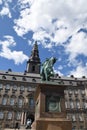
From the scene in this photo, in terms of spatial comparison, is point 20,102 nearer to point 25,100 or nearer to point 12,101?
point 25,100

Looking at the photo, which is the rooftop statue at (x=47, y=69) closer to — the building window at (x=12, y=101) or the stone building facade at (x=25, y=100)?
the stone building facade at (x=25, y=100)

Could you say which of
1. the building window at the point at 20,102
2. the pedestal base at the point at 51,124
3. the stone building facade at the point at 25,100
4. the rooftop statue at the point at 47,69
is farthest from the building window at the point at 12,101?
the pedestal base at the point at 51,124

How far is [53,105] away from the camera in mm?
9156

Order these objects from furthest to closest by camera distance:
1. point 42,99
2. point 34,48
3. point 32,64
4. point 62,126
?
point 34,48 < point 32,64 < point 42,99 < point 62,126

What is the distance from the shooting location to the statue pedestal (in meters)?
8.27

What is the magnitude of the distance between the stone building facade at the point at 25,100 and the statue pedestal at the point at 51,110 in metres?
32.7

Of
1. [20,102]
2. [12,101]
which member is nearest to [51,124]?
[20,102]

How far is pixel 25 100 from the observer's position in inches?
1804

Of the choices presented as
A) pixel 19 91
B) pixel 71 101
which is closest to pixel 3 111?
pixel 19 91

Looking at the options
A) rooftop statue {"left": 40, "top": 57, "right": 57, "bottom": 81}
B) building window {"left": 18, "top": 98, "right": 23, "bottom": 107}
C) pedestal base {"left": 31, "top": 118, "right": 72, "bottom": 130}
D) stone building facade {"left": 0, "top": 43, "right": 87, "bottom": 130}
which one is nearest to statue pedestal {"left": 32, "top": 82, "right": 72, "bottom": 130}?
pedestal base {"left": 31, "top": 118, "right": 72, "bottom": 130}

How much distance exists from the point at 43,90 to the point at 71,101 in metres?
41.4

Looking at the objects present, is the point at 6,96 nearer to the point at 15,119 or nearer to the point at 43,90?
the point at 15,119

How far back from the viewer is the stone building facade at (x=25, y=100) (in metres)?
43.1

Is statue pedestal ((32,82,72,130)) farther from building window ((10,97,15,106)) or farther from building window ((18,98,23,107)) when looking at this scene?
building window ((10,97,15,106))
